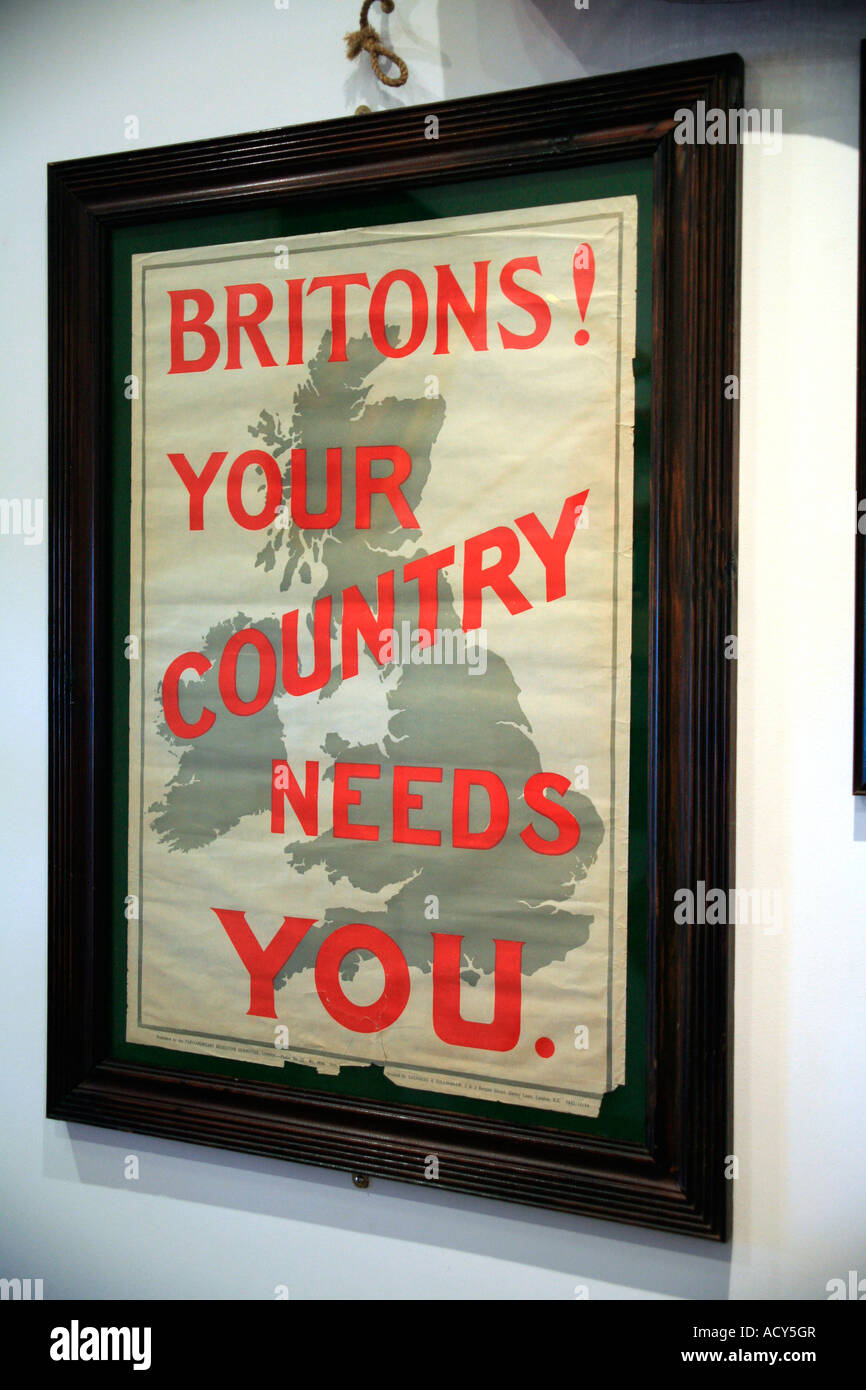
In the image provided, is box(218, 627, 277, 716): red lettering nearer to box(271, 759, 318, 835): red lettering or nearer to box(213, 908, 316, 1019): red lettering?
box(271, 759, 318, 835): red lettering

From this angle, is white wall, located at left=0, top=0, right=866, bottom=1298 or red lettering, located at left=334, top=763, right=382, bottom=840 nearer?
white wall, located at left=0, top=0, right=866, bottom=1298

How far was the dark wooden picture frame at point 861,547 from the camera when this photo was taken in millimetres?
1033

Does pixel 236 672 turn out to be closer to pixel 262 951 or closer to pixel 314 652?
pixel 314 652

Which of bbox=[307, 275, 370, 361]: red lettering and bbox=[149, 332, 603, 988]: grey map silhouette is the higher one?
bbox=[307, 275, 370, 361]: red lettering

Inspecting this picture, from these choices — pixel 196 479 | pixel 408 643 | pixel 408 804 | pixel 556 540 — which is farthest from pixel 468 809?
pixel 196 479

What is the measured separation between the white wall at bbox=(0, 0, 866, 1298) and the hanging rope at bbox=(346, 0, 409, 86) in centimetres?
2

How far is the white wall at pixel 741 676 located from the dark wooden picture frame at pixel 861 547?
2 centimetres

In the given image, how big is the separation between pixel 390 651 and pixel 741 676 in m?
0.42

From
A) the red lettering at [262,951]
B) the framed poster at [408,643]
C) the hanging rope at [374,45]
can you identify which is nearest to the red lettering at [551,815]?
the framed poster at [408,643]

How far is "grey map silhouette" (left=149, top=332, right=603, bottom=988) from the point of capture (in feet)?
3.80

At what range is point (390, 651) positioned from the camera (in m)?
1.21

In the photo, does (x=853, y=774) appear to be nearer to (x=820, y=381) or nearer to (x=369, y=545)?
(x=820, y=381)

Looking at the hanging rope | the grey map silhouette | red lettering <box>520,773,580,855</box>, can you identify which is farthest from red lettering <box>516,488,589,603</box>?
the hanging rope

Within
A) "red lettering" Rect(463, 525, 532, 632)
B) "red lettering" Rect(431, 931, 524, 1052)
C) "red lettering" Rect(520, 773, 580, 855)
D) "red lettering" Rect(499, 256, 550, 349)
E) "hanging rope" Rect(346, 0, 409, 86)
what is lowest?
"red lettering" Rect(431, 931, 524, 1052)
